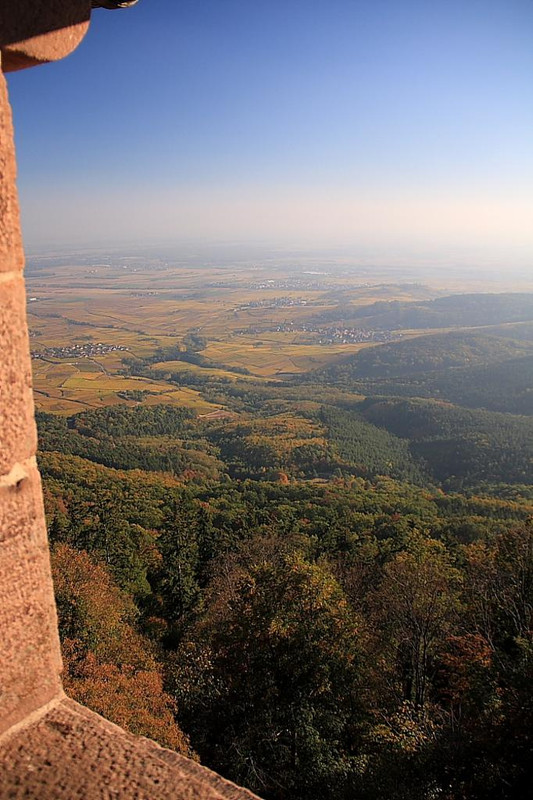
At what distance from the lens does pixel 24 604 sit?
1.51 m

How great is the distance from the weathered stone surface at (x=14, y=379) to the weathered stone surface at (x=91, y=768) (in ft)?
2.63

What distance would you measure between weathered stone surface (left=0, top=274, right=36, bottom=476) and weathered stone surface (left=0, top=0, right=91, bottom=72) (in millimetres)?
595

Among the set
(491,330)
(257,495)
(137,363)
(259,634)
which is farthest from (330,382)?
(259,634)

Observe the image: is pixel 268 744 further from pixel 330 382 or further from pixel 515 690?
pixel 330 382

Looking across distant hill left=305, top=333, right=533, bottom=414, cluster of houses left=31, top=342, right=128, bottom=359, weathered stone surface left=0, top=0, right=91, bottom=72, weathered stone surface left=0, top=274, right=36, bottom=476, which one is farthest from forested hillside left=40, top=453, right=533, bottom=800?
cluster of houses left=31, top=342, right=128, bottom=359

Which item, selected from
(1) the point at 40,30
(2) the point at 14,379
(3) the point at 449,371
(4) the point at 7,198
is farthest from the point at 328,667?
(3) the point at 449,371

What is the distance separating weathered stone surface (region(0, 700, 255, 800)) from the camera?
135cm

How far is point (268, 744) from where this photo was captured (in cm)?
1227

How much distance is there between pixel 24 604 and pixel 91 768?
487mm

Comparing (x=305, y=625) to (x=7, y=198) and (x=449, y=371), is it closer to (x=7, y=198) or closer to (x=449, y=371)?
(x=7, y=198)

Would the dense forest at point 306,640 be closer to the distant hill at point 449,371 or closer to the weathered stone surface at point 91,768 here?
the weathered stone surface at point 91,768

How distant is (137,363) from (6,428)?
477ft

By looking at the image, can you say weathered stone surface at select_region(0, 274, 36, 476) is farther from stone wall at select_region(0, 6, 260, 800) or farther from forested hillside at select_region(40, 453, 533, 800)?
forested hillside at select_region(40, 453, 533, 800)

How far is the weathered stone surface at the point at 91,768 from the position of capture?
53.0 inches
